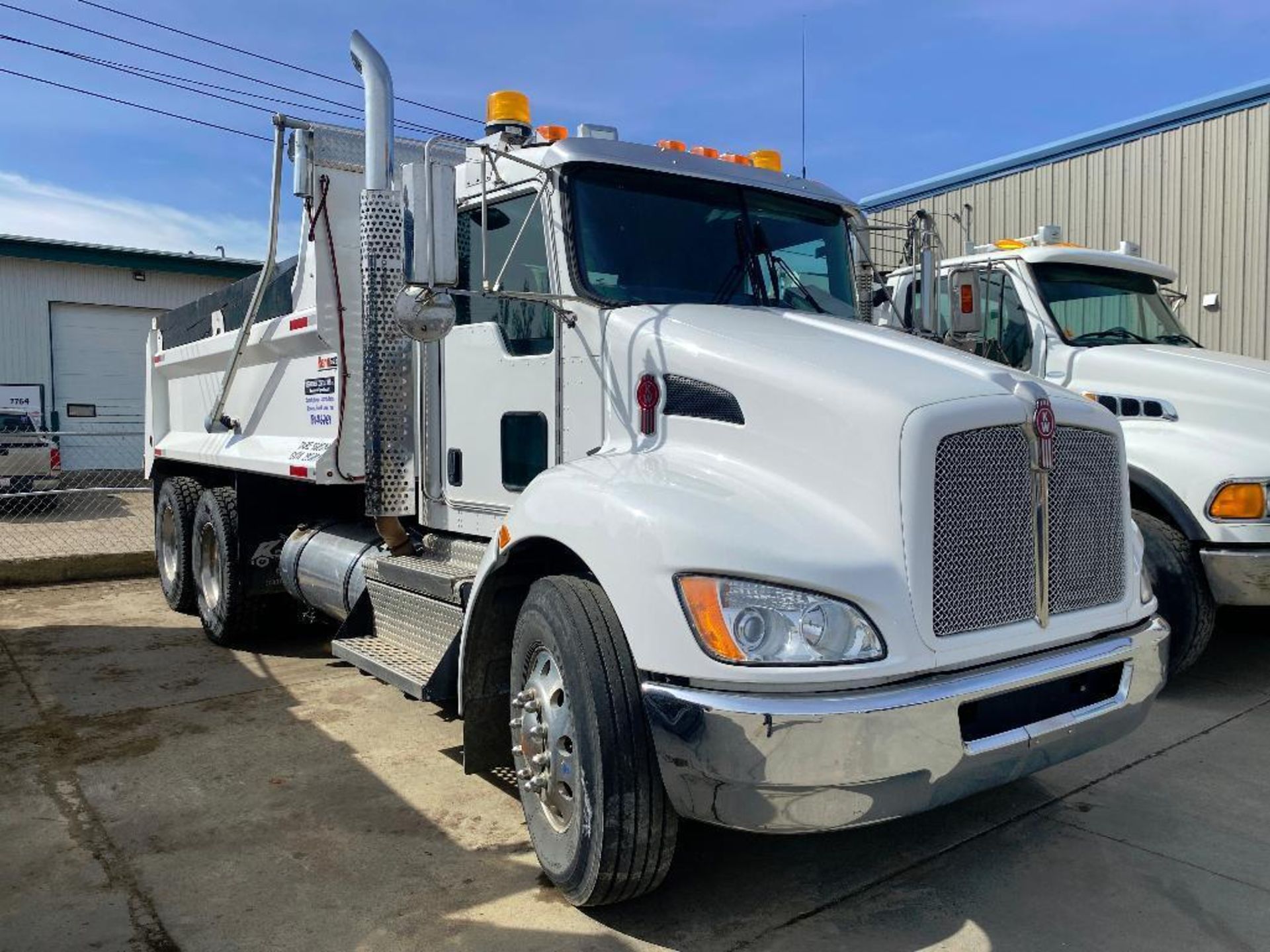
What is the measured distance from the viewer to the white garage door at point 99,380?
20078 millimetres

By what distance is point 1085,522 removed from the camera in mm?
3203

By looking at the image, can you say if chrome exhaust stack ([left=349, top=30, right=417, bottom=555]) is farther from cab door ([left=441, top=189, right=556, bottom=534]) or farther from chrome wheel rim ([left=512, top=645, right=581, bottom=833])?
chrome wheel rim ([left=512, top=645, right=581, bottom=833])

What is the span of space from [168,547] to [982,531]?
23.4 feet

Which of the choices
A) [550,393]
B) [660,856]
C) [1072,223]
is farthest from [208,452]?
[1072,223]

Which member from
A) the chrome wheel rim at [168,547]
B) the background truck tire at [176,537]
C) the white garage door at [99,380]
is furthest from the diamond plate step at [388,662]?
the white garage door at [99,380]

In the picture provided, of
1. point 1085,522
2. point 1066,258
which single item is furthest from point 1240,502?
point 1085,522

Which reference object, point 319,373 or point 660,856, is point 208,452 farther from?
point 660,856

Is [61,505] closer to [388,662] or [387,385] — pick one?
[387,385]

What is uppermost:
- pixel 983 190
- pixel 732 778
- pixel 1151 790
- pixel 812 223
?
A: pixel 983 190

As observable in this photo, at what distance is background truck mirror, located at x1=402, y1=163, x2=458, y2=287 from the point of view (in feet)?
11.2

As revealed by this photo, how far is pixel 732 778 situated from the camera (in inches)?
104

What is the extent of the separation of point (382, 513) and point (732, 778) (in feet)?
9.67

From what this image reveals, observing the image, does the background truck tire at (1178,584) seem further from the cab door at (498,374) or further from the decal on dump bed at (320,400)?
the decal on dump bed at (320,400)

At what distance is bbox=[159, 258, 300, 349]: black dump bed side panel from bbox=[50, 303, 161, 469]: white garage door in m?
13.3
